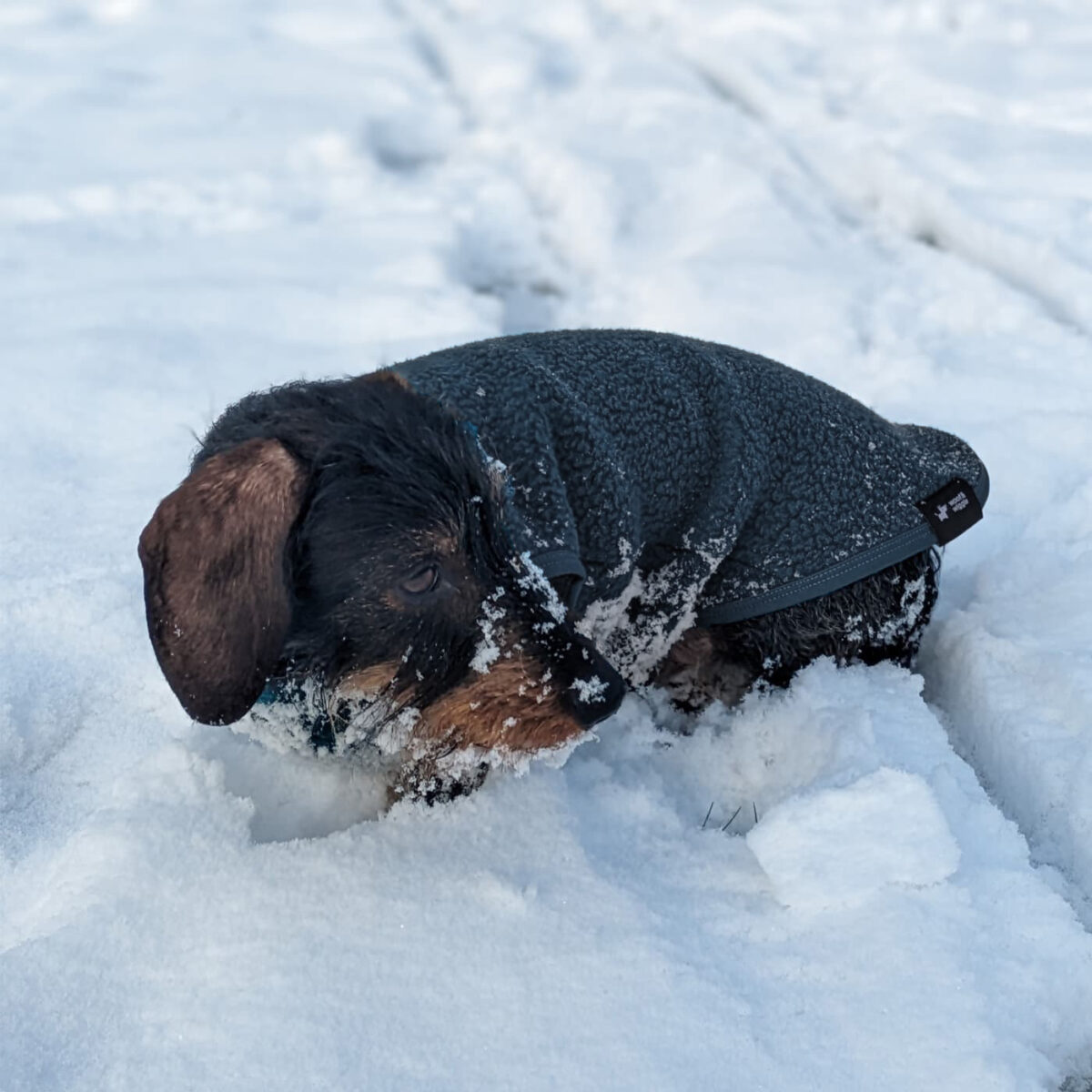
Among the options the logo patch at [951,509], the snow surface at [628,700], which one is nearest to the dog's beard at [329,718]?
the snow surface at [628,700]

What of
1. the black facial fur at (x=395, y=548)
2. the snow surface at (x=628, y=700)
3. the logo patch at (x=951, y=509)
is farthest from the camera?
the logo patch at (x=951, y=509)

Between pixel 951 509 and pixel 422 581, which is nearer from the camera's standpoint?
pixel 422 581

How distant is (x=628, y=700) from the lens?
8.32 ft

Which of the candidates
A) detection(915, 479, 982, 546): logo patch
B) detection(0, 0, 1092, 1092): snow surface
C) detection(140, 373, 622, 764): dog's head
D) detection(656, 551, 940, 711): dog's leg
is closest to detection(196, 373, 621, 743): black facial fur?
detection(140, 373, 622, 764): dog's head

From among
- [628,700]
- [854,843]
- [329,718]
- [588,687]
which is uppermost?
[588,687]

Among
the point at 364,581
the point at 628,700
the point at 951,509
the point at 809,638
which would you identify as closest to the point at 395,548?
the point at 364,581

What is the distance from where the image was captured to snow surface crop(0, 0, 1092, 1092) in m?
1.70

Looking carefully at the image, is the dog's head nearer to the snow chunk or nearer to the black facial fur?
the black facial fur

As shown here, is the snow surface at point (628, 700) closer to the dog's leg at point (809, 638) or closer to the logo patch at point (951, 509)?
the dog's leg at point (809, 638)

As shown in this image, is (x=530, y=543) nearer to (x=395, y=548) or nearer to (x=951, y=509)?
(x=395, y=548)

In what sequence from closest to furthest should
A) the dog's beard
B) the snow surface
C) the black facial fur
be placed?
1. the snow surface
2. the black facial fur
3. the dog's beard

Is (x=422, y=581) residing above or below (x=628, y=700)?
above

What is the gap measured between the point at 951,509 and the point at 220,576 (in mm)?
1575

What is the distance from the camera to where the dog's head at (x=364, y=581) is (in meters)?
1.73
